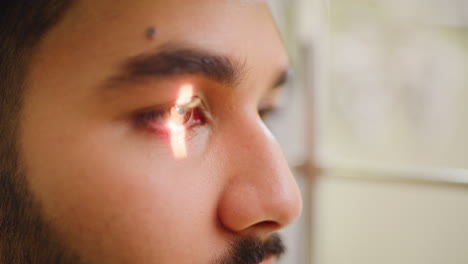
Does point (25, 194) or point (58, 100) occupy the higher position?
point (58, 100)

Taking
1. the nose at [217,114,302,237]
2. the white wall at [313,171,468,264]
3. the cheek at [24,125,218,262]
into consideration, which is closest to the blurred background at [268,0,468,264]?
the white wall at [313,171,468,264]

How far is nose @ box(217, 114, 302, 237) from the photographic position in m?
0.54

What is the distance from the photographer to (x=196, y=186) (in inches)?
20.9

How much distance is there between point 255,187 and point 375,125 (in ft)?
2.82

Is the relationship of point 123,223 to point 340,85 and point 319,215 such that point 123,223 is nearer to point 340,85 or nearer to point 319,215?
point 319,215

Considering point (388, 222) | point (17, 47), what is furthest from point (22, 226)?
point (388, 222)

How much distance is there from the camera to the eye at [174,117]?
0.55m

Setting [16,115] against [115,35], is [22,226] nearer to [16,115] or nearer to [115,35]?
[16,115]

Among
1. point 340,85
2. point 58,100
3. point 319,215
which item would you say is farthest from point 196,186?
point 340,85

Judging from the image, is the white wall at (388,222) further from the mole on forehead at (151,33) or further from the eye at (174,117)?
the mole on forehead at (151,33)

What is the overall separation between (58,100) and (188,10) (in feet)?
0.73

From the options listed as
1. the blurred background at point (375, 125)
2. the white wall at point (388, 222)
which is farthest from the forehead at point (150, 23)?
the white wall at point (388, 222)

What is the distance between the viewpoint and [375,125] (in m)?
1.27

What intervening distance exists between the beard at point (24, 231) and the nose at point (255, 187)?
50mm
